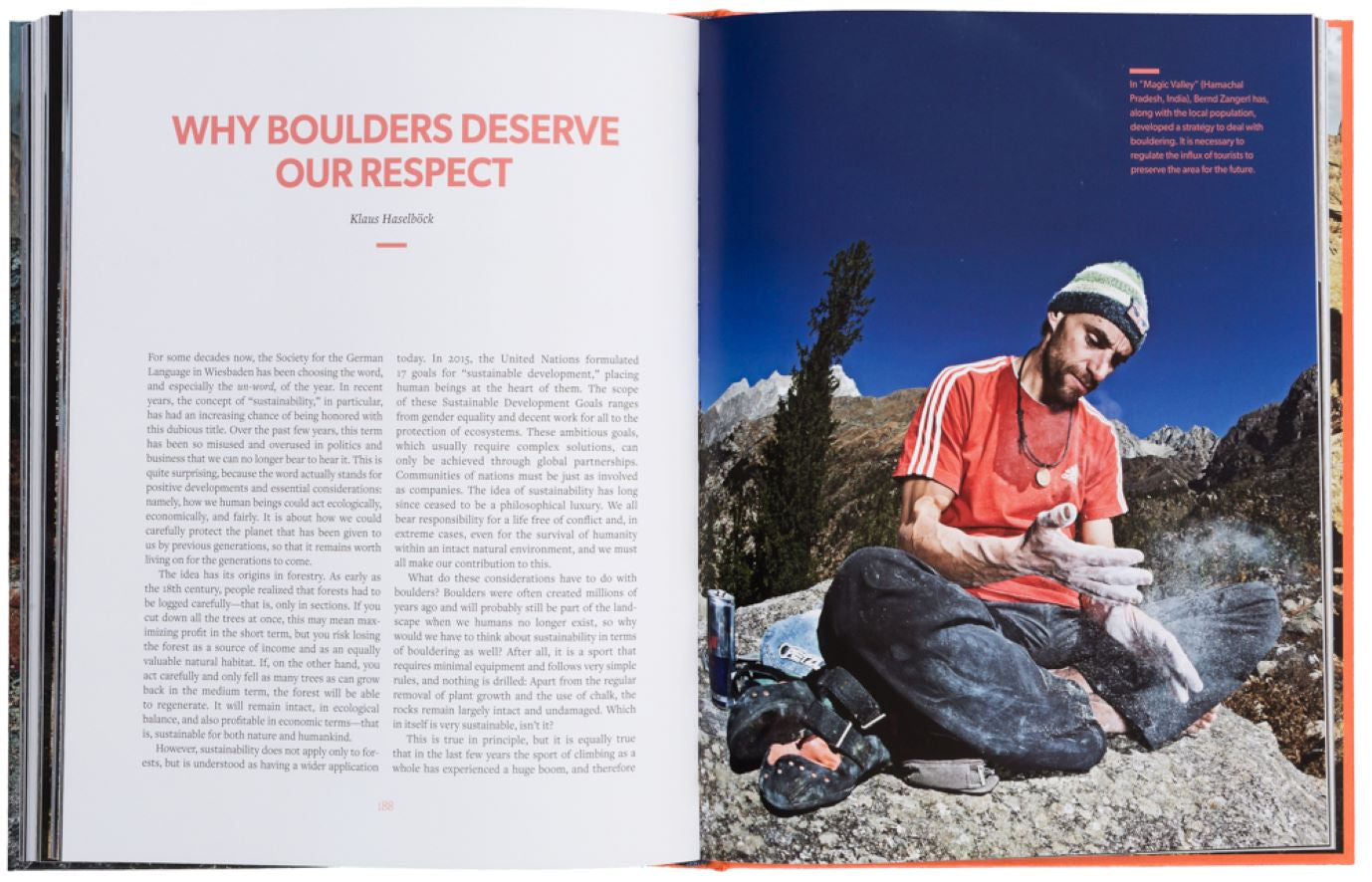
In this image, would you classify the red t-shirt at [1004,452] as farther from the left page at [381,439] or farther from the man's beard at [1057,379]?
the left page at [381,439]

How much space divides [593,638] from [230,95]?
4.04 ft

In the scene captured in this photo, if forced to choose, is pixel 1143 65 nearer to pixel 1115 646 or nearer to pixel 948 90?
pixel 948 90

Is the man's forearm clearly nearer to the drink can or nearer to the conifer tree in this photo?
the conifer tree

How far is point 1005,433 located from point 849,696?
567mm

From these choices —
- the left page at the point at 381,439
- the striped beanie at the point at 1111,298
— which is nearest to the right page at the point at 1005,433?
the striped beanie at the point at 1111,298

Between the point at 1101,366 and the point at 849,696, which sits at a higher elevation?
the point at 1101,366

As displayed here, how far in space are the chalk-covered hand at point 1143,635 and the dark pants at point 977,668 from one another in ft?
0.05

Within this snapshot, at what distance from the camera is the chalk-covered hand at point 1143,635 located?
2318 millimetres

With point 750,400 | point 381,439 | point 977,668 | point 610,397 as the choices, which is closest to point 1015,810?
point 977,668

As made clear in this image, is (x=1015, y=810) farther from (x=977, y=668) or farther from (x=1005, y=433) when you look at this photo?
(x=1005, y=433)

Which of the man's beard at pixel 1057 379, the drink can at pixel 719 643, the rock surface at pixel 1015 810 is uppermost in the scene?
the man's beard at pixel 1057 379

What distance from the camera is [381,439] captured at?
2.30 metres

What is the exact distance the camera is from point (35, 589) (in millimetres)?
2365

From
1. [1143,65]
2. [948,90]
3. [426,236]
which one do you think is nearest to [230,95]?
[426,236]
